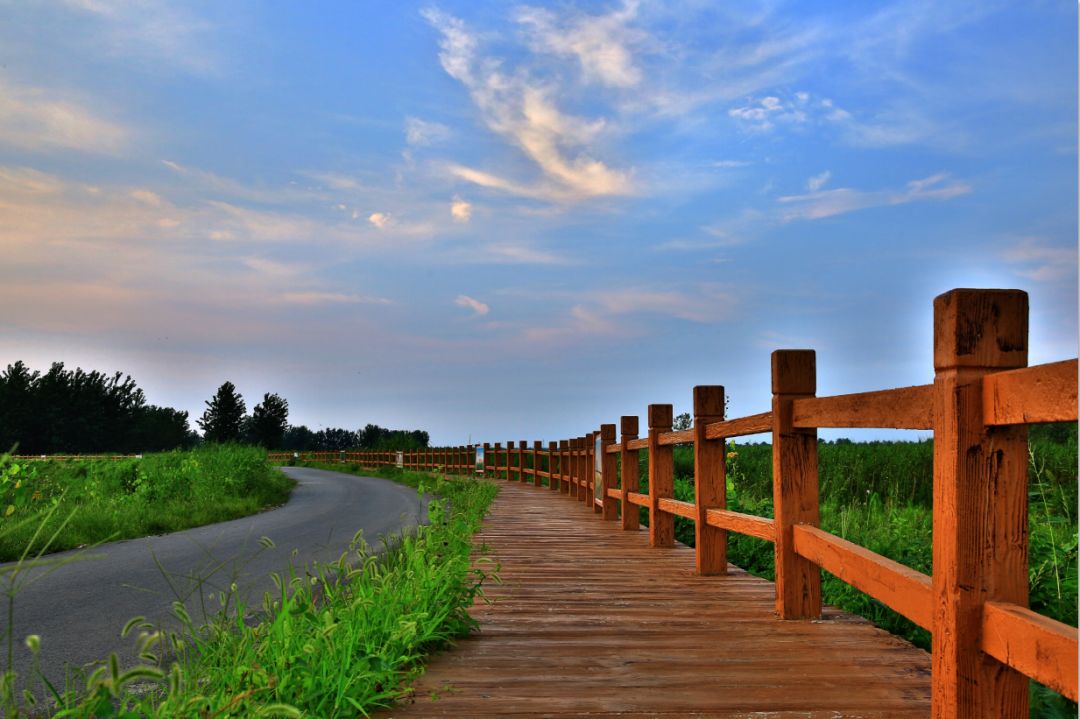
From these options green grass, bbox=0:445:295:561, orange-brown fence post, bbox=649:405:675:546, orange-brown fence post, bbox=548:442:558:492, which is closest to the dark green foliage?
green grass, bbox=0:445:295:561

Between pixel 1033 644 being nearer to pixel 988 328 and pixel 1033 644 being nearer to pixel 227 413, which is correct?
pixel 988 328

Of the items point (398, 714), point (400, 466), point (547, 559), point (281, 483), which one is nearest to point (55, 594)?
point (547, 559)

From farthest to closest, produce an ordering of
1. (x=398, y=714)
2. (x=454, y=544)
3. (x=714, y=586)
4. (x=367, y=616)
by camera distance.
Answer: (x=714, y=586), (x=454, y=544), (x=367, y=616), (x=398, y=714)

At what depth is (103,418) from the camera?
84.8 m

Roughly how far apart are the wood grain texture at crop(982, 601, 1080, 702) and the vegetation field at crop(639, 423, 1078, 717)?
0.94 metres

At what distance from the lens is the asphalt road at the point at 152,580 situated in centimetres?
627

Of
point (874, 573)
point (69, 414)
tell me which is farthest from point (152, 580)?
point (69, 414)

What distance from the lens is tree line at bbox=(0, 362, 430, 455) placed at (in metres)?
78.7

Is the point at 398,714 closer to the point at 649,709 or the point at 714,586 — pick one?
the point at 649,709

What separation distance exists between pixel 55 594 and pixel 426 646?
251 inches

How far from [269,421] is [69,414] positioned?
800 inches

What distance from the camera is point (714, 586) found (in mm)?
6016

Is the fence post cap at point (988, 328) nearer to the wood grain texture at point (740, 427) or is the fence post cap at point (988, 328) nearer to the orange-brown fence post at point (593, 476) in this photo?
the wood grain texture at point (740, 427)

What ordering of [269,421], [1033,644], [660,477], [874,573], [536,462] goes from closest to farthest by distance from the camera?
[1033,644]
[874,573]
[660,477]
[536,462]
[269,421]
